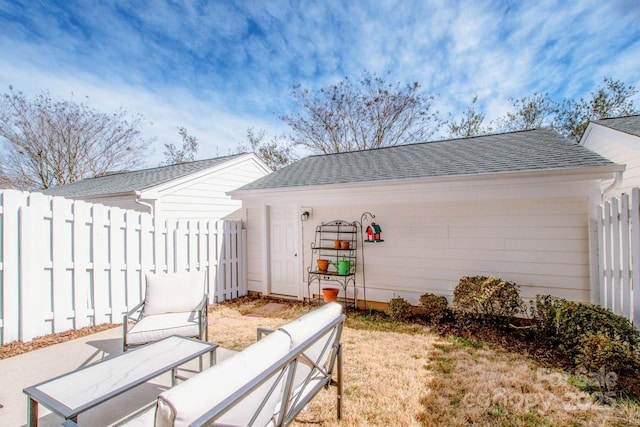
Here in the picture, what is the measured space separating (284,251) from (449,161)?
4267 millimetres

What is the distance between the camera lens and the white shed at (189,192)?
7863 mm

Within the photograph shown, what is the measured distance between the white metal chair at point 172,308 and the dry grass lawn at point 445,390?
2.39ft

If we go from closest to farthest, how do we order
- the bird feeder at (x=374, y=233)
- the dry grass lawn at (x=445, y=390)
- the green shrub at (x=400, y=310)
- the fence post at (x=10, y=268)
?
1. the dry grass lawn at (x=445, y=390)
2. the fence post at (x=10, y=268)
3. the green shrub at (x=400, y=310)
4. the bird feeder at (x=374, y=233)

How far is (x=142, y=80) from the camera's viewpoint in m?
10.1

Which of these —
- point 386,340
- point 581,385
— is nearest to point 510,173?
point 581,385

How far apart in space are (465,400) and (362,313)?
321 centimetres

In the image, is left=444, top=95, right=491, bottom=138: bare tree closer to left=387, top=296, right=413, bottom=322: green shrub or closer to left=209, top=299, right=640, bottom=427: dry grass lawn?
left=387, top=296, right=413, bottom=322: green shrub

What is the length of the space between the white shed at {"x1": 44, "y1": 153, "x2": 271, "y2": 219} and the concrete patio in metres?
3.65

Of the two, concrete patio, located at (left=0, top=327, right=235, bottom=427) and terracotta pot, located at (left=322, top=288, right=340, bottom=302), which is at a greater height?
terracotta pot, located at (left=322, top=288, right=340, bottom=302)

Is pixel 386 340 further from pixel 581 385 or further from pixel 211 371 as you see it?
pixel 211 371

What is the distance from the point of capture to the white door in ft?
23.7

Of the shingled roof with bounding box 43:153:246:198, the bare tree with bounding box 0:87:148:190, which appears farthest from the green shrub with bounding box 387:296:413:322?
the bare tree with bounding box 0:87:148:190

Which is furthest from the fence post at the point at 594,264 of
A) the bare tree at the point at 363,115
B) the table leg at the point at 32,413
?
the bare tree at the point at 363,115

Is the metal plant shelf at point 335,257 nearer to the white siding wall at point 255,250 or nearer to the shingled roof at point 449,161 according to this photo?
the shingled roof at point 449,161
